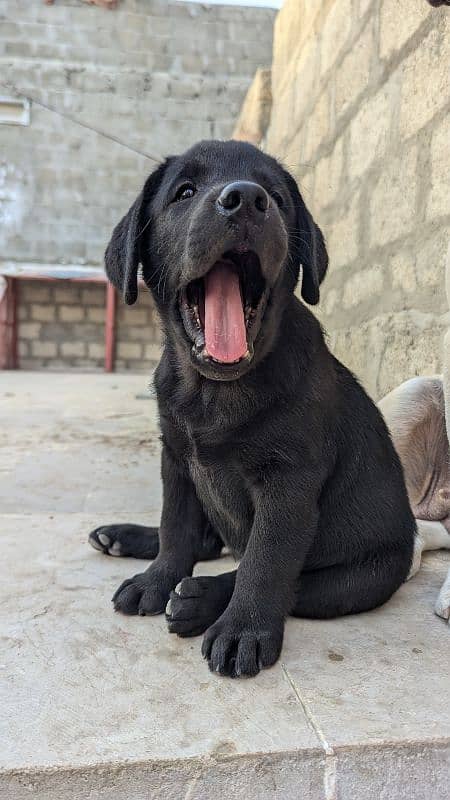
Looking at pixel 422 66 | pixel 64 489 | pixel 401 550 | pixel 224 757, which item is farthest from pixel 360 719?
pixel 422 66

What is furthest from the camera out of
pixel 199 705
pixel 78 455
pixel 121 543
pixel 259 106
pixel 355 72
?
pixel 259 106

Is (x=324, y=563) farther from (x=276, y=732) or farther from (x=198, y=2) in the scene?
(x=198, y=2)

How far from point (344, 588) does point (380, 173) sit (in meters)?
2.46

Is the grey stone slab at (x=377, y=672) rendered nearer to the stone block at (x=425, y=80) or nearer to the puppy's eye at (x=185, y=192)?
the puppy's eye at (x=185, y=192)

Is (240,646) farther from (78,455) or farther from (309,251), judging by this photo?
(78,455)

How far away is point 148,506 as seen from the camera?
296 cm

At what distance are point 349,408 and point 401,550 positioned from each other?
430 mm

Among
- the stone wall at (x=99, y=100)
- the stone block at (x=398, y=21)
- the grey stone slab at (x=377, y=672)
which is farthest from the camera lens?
the stone wall at (x=99, y=100)

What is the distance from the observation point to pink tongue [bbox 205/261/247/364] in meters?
1.56

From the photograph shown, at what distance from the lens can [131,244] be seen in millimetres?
1775

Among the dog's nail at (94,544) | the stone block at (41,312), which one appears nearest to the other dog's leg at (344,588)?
the dog's nail at (94,544)

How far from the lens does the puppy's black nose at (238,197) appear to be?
1469 millimetres

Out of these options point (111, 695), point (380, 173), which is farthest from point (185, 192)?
point (380, 173)

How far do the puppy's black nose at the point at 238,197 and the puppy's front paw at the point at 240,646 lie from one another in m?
0.96
